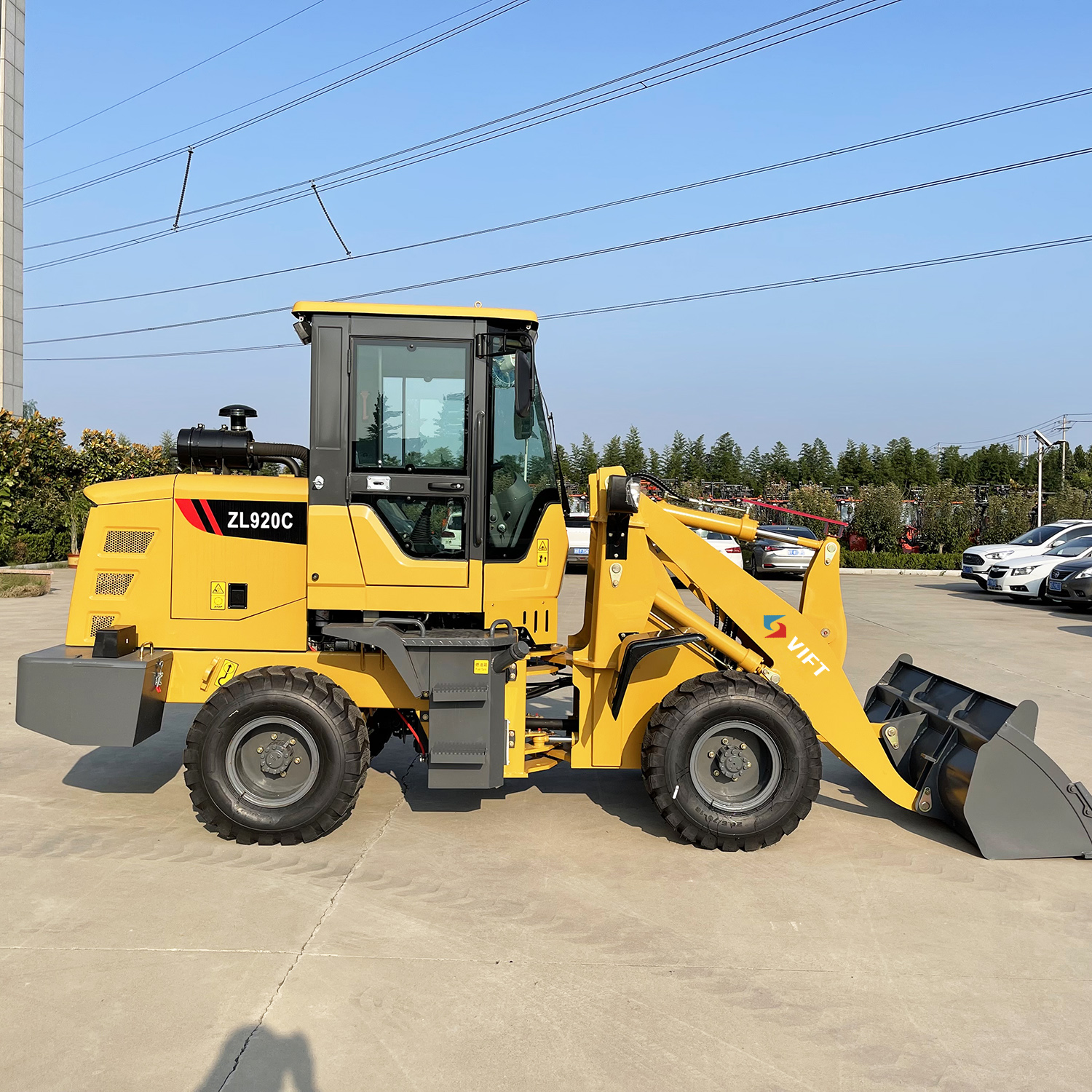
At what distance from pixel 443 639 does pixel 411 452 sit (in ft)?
3.54

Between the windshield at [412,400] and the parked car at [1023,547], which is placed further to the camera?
the parked car at [1023,547]

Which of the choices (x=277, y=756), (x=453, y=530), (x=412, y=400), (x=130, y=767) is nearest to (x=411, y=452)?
(x=412, y=400)

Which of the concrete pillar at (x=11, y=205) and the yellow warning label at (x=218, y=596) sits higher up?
the concrete pillar at (x=11, y=205)

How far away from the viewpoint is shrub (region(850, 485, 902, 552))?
31516 millimetres

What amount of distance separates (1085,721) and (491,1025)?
23.8 feet

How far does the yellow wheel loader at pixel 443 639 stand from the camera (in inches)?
206

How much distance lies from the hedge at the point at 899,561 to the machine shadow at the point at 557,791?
23723 millimetres

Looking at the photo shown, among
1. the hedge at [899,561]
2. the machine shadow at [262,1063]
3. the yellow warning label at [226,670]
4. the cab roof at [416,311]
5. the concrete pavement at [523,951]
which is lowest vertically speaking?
the machine shadow at [262,1063]

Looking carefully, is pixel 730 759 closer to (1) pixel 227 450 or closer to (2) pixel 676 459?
(1) pixel 227 450

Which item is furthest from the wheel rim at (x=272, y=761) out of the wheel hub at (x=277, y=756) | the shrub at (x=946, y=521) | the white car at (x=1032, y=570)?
the shrub at (x=946, y=521)

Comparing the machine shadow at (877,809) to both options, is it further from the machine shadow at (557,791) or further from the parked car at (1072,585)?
the parked car at (1072,585)

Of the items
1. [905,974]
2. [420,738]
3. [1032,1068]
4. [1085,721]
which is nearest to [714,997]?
[905,974]

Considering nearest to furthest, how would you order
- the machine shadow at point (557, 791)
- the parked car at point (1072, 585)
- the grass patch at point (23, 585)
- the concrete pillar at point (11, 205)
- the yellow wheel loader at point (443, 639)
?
the yellow wheel loader at point (443, 639) < the machine shadow at point (557, 791) < the parked car at point (1072, 585) < the grass patch at point (23, 585) < the concrete pillar at point (11, 205)

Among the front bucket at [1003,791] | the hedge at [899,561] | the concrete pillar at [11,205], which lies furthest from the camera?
the concrete pillar at [11,205]
